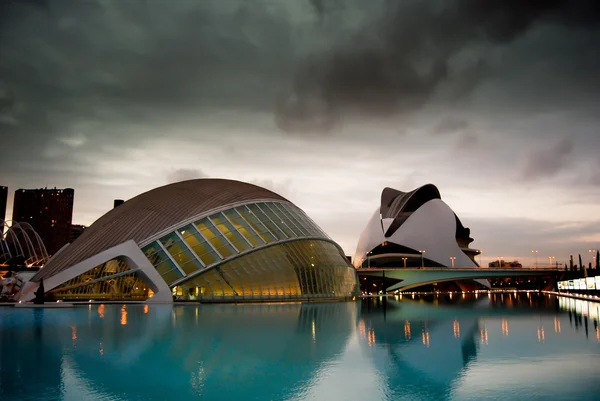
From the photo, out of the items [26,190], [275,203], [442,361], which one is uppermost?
[26,190]

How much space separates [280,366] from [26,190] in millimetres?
181840

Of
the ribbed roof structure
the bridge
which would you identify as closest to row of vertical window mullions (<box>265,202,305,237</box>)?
the ribbed roof structure

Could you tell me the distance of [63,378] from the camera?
10.0 metres

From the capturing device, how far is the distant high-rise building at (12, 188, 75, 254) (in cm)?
16388

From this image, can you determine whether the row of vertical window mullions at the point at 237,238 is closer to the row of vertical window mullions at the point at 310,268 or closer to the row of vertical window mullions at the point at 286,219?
the row of vertical window mullions at the point at 310,268

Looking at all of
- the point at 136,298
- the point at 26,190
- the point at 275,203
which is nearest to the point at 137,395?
the point at 136,298

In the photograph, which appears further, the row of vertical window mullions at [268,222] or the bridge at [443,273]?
the bridge at [443,273]

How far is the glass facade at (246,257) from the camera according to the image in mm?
38656

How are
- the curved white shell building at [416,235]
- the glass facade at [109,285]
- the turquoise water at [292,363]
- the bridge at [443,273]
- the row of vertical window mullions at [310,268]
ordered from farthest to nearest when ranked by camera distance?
→ the curved white shell building at [416,235]
the bridge at [443,273]
the row of vertical window mullions at [310,268]
the glass facade at [109,285]
the turquoise water at [292,363]

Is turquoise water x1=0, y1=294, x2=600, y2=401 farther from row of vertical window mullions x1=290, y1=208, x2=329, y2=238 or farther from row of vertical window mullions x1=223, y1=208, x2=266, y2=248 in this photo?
row of vertical window mullions x1=290, y1=208, x2=329, y2=238

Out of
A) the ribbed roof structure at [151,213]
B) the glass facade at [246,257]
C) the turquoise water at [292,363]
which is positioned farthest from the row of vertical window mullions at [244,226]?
the turquoise water at [292,363]

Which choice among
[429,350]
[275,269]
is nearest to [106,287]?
[275,269]

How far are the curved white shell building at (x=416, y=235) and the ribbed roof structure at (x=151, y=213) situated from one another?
64.0 metres

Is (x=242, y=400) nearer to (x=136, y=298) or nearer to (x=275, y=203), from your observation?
(x=136, y=298)
